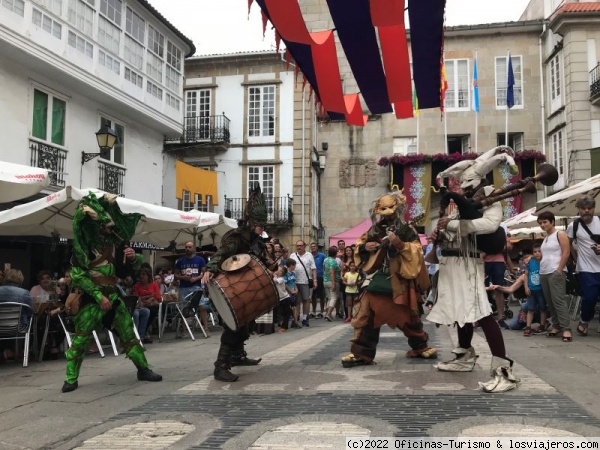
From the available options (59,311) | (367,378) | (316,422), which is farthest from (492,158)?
(59,311)

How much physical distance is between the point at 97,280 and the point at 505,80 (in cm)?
2558

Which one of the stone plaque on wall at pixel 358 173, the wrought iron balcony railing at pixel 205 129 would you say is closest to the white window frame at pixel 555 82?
the stone plaque on wall at pixel 358 173

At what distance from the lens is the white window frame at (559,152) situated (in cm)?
2417

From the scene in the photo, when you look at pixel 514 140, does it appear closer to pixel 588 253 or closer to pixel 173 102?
pixel 173 102

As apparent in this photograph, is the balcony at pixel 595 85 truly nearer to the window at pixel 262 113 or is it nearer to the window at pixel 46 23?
the window at pixel 262 113

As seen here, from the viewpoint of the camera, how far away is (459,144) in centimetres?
2762

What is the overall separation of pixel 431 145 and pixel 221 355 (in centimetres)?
2321

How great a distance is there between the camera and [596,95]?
2219 centimetres

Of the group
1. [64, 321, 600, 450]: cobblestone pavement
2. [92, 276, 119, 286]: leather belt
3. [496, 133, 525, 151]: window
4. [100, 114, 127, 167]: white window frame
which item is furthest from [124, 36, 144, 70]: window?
[496, 133, 525, 151]: window

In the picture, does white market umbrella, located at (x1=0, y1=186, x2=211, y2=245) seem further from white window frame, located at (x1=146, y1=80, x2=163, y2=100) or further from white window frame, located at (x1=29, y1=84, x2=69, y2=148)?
white window frame, located at (x1=146, y1=80, x2=163, y2=100)

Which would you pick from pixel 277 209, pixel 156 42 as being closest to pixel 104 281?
pixel 156 42

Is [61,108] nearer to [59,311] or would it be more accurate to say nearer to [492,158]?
[59,311]

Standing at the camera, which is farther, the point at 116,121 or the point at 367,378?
the point at 116,121

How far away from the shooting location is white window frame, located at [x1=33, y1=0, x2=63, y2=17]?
46.7ft
